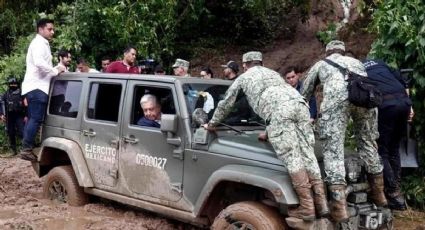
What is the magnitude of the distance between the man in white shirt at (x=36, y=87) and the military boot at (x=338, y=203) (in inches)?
146

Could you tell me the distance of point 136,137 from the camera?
5531mm

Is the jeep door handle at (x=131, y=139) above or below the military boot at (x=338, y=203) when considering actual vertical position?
above

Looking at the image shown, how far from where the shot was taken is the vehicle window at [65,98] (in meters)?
6.34

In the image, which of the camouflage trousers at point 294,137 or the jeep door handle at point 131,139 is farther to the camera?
the jeep door handle at point 131,139

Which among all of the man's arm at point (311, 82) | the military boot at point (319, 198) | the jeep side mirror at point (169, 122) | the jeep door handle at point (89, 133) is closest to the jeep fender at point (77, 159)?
the jeep door handle at point (89, 133)

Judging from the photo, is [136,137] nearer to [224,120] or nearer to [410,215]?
[224,120]

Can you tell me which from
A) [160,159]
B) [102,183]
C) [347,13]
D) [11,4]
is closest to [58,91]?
[102,183]

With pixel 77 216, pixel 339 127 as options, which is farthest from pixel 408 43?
pixel 77 216

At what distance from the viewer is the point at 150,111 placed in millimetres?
5496

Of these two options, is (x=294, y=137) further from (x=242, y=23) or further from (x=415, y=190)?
(x=242, y=23)

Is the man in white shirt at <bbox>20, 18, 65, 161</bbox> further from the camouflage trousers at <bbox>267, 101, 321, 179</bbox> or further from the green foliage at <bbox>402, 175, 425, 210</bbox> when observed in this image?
the green foliage at <bbox>402, 175, 425, 210</bbox>

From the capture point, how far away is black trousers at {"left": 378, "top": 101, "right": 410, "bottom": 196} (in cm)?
581

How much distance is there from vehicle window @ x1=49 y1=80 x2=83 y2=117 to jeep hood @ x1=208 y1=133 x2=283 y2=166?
2061 millimetres

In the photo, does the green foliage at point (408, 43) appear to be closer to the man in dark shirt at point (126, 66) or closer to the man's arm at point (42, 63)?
the man in dark shirt at point (126, 66)
